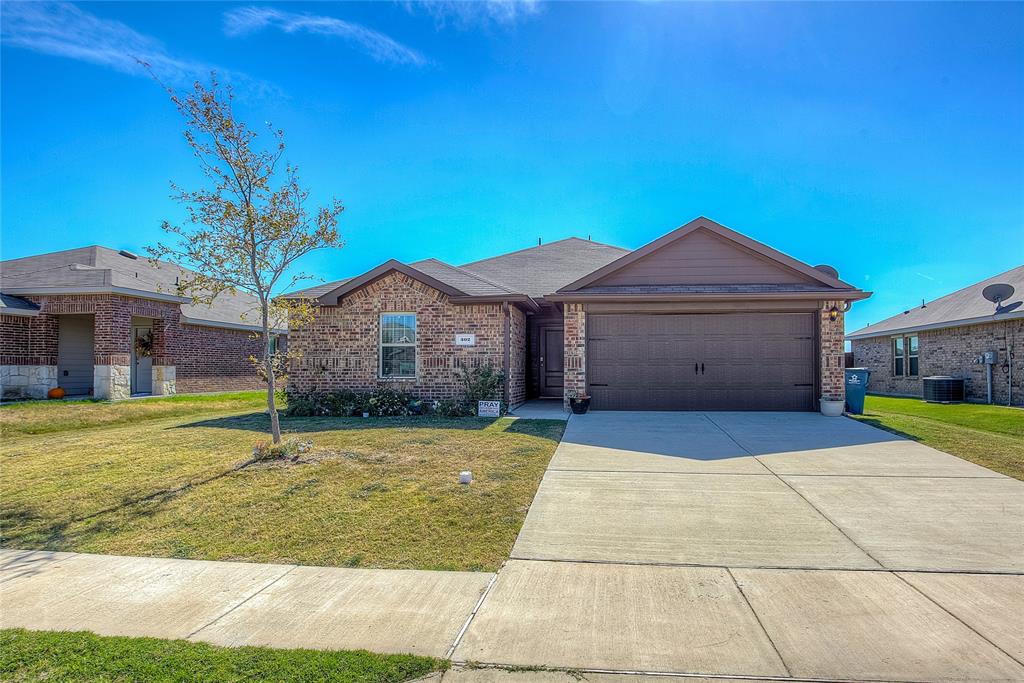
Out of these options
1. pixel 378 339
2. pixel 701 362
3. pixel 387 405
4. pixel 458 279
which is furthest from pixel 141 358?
pixel 701 362

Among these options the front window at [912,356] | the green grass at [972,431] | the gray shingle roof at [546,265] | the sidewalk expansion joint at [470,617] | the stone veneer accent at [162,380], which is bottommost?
the sidewalk expansion joint at [470,617]

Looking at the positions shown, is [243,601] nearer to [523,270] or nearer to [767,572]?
[767,572]

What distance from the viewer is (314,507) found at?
5496 mm

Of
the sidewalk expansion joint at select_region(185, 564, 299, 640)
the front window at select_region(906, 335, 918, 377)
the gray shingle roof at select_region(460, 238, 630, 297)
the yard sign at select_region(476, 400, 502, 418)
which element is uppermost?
the gray shingle roof at select_region(460, 238, 630, 297)

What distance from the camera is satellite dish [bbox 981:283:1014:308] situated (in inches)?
596

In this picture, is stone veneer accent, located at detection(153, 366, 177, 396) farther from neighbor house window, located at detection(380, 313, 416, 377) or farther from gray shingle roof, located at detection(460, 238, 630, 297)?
gray shingle roof, located at detection(460, 238, 630, 297)

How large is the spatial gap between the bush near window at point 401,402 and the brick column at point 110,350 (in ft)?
22.0

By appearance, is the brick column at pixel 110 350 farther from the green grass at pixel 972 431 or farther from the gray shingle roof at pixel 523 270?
the green grass at pixel 972 431

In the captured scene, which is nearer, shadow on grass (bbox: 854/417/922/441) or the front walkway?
the front walkway

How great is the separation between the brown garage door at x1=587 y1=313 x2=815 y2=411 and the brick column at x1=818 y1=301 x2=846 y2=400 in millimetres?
264

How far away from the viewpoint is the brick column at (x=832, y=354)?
11594mm

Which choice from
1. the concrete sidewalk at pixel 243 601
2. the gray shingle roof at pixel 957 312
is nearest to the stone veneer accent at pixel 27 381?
the concrete sidewalk at pixel 243 601

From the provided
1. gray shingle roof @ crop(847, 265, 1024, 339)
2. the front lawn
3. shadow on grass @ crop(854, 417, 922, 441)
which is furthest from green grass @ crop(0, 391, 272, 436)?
gray shingle roof @ crop(847, 265, 1024, 339)

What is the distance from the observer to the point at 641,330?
483 inches
